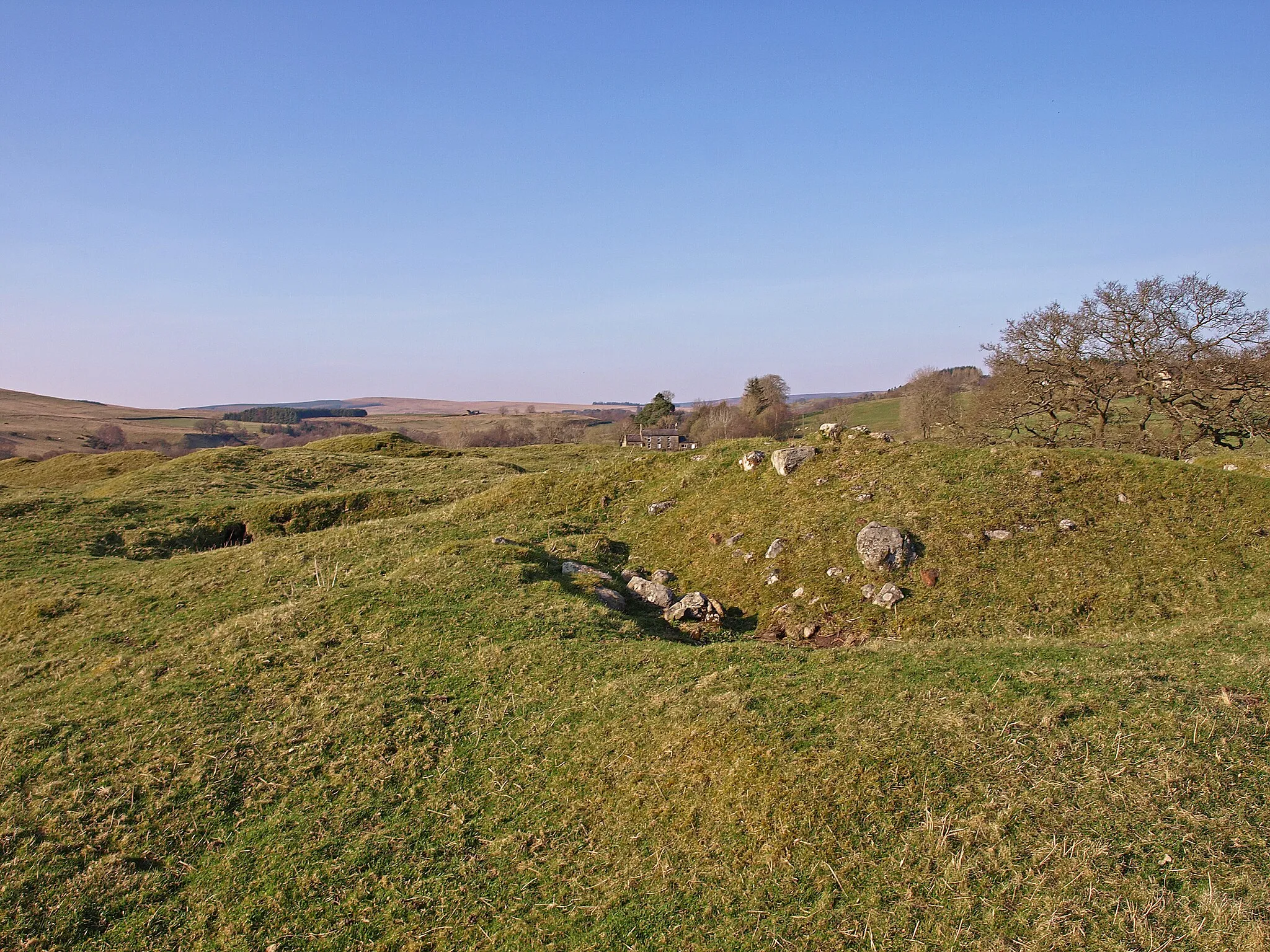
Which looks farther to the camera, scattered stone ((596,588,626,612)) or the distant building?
the distant building

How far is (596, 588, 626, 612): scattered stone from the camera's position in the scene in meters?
15.9

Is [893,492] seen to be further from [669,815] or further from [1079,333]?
[1079,333]

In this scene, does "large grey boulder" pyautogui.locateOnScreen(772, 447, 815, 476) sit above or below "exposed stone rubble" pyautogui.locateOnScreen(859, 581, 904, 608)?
above

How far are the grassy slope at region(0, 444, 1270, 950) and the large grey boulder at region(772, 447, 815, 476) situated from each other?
270 centimetres

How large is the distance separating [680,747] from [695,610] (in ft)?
21.4

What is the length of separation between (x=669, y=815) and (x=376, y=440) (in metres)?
51.7

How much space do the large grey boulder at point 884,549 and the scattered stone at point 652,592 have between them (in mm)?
4707

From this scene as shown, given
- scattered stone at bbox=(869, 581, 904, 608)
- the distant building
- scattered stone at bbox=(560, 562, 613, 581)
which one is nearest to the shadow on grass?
scattered stone at bbox=(560, 562, 613, 581)

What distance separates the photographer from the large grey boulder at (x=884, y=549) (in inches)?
617

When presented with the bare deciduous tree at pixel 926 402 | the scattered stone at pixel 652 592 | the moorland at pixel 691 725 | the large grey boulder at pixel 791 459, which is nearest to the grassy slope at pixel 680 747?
the moorland at pixel 691 725

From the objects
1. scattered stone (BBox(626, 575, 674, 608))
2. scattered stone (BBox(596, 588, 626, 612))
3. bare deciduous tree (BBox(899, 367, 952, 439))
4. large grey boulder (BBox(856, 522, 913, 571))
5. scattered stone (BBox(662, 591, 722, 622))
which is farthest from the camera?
bare deciduous tree (BBox(899, 367, 952, 439))

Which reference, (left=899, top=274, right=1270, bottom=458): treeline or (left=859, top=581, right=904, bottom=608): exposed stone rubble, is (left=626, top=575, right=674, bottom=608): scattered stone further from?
(left=899, top=274, right=1270, bottom=458): treeline

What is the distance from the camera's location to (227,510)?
2681cm

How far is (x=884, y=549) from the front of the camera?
15828 millimetres
